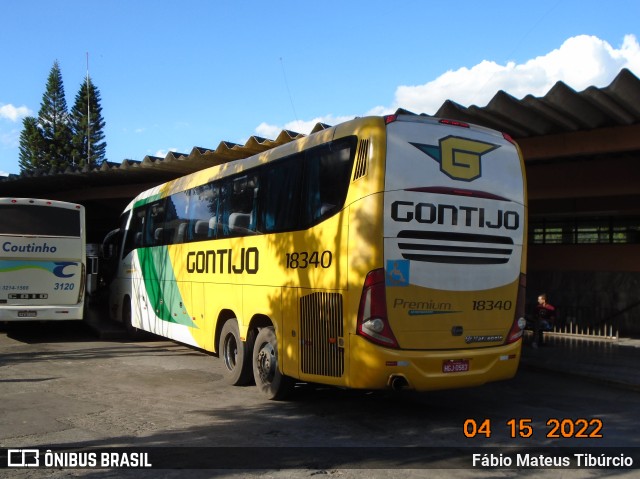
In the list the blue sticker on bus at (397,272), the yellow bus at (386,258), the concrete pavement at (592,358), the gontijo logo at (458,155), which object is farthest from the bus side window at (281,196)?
the concrete pavement at (592,358)

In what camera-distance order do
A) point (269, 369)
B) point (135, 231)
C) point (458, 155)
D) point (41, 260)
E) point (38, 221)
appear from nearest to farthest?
point (458, 155), point (269, 369), point (41, 260), point (38, 221), point (135, 231)

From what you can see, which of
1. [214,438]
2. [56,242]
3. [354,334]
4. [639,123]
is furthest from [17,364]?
[639,123]

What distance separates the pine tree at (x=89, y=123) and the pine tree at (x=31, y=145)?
11.0ft

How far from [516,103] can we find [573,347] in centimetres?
642

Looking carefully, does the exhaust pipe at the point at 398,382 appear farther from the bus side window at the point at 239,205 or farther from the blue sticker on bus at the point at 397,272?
the bus side window at the point at 239,205

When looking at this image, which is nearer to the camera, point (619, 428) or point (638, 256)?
point (619, 428)

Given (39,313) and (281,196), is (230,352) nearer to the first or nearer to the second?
(281,196)

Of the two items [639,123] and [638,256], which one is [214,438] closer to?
[639,123]

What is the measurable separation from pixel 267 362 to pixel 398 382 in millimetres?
2490

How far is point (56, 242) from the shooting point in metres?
14.7

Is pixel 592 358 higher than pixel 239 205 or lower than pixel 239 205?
lower

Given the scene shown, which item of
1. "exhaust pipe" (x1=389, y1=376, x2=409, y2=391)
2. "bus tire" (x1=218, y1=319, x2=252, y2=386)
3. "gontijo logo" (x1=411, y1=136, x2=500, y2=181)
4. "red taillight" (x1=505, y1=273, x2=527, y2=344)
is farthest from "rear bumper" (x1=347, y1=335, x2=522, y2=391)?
"bus tire" (x1=218, y1=319, x2=252, y2=386)

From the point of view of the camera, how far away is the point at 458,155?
762 cm

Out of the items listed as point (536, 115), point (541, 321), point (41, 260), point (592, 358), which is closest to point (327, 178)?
point (536, 115)
